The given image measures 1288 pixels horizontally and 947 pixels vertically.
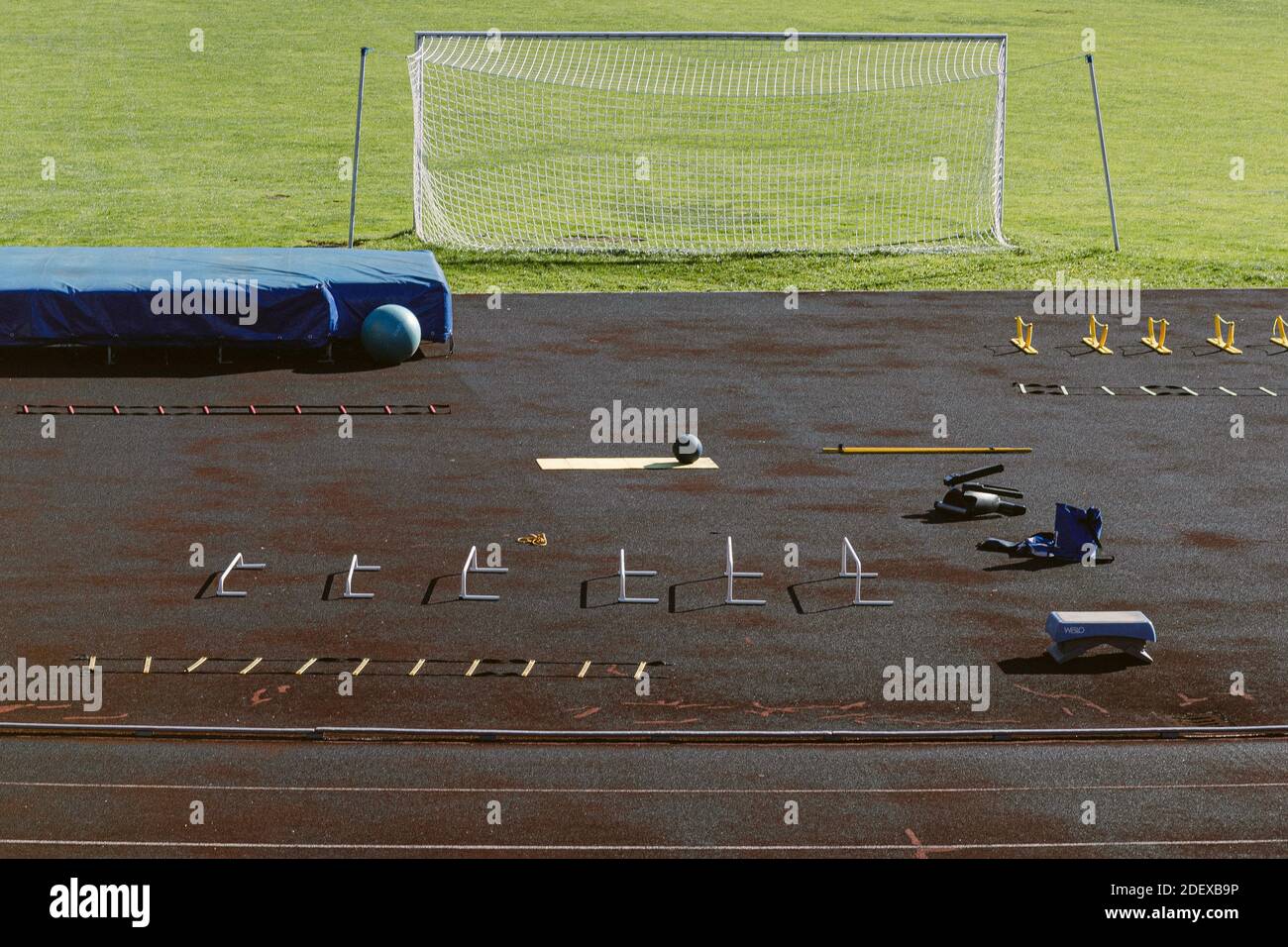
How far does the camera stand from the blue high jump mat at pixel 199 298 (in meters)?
25.6

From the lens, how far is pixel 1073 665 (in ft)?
49.4

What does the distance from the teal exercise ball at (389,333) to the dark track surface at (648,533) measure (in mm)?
425

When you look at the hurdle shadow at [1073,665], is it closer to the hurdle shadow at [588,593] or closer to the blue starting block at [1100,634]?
the blue starting block at [1100,634]

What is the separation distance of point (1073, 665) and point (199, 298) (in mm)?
15808

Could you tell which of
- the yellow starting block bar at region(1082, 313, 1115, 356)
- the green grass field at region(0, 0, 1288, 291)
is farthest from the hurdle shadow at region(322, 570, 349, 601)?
the green grass field at region(0, 0, 1288, 291)

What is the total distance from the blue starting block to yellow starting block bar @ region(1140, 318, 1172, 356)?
13977 millimetres

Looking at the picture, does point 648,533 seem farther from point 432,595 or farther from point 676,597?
point 432,595

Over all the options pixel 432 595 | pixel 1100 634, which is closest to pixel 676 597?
pixel 432 595

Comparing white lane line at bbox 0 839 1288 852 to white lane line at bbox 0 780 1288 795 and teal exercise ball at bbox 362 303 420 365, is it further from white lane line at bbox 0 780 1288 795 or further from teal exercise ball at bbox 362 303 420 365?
teal exercise ball at bbox 362 303 420 365

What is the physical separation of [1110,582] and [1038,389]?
8899 millimetres

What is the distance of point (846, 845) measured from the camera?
38.2 feet

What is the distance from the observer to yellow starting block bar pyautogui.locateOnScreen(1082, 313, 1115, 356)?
2823cm

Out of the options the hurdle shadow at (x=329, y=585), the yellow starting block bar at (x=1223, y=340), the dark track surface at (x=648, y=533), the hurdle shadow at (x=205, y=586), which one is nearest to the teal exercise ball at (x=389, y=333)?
the dark track surface at (x=648, y=533)

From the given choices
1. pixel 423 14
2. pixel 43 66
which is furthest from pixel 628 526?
pixel 423 14
